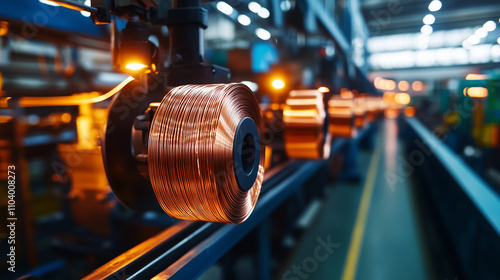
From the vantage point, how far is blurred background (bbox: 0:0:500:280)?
2.38ft

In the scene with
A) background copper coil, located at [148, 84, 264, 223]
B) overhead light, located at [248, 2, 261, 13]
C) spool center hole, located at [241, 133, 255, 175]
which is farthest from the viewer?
overhead light, located at [248, 2, 261, 13]

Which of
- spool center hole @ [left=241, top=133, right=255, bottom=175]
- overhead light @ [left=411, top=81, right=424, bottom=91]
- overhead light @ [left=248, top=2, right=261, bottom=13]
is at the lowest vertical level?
spool center hole @ [left=241, top=133, right=255, bottom=175]

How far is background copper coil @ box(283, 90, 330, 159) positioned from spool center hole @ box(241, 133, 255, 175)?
0.62 m

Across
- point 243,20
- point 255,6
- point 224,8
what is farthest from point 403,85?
point 224,8

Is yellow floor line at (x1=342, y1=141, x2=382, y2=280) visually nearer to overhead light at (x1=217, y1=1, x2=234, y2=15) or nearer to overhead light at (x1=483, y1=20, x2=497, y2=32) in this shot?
overhead light at (x1=217, y1=1, x2=234, y2=15)

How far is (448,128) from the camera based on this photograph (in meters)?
5.43

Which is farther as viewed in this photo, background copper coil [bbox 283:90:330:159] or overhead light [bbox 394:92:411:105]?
overhead light [bbox 394:92:411:105]

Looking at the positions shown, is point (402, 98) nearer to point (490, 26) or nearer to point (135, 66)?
point (490, 26)

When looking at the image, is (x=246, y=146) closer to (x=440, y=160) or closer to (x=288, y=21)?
(x=288, y=21)

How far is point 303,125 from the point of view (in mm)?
1263

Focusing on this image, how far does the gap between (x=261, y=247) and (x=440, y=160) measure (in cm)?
205

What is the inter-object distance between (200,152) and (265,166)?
113 cm

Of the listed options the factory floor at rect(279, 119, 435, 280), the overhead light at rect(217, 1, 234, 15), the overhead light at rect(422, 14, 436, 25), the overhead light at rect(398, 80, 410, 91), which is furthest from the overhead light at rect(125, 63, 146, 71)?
the overhead light at rect(398, 80, 410, 91)

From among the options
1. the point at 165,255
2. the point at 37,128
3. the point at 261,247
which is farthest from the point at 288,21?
the point at 37,128
